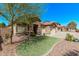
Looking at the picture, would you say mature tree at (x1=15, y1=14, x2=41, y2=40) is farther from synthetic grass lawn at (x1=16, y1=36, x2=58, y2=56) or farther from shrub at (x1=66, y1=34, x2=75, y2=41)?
shrub at (x1=66, y1=34, x2=75, y2=41)

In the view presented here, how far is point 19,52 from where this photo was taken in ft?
9.43

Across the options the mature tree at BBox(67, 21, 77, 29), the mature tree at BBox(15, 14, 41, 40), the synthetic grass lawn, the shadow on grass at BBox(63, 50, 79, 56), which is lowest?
the shadow on grass at BBox(63, 50, 79, 56)

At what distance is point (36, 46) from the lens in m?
2.90

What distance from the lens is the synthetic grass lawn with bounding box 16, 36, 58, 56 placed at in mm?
2867

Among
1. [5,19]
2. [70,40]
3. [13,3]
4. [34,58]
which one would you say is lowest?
[34,58]

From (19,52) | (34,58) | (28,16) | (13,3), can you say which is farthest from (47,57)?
(13,3)

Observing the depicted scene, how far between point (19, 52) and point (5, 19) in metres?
0.40

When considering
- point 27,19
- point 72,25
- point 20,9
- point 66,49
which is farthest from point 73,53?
point 20,9

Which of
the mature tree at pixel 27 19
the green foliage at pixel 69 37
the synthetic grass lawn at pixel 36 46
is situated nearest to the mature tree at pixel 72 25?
the green foliage at pixel 69 37

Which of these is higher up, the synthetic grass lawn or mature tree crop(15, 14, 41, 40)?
mature tree crop(15, 14, 41, 40)

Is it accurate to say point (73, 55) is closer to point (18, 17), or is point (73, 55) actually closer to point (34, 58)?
A: point (34, 58)

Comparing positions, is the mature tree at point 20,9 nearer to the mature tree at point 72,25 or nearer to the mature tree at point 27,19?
the mature tree at point 27,19

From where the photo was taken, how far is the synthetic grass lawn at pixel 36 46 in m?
2.87

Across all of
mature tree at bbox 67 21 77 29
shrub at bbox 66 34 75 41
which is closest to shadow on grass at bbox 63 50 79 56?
shrub at bbox 66 34 75 41
